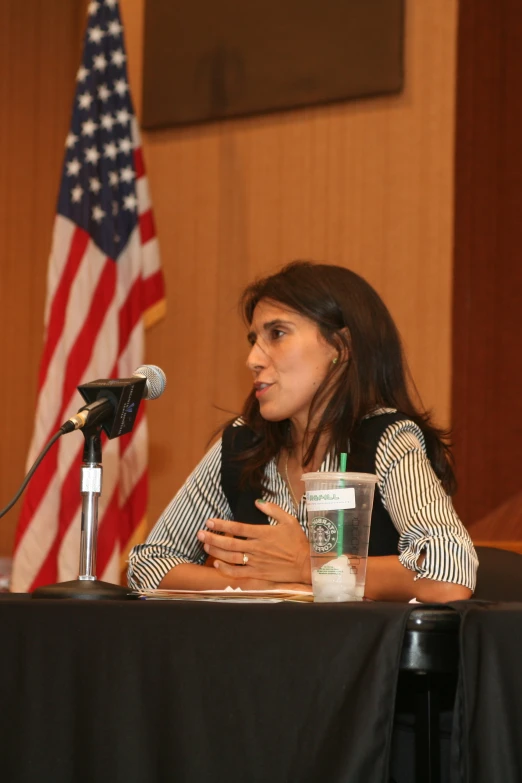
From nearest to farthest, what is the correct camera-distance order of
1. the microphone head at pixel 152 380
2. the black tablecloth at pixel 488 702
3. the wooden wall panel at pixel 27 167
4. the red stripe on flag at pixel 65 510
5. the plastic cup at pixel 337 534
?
the black tablecloth at pixel 488 702, the plastic cup at pixel 337 534, the microphone head at pixel 152 380, the red stripe on flag at pixel 65 510, the wooden wall panel at pixel 27 167

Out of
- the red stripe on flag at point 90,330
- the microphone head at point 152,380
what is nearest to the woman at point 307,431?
the microphone head at point 152,380

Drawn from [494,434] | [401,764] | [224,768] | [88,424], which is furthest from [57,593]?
[494,434]

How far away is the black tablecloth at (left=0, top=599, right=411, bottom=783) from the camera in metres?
1.02

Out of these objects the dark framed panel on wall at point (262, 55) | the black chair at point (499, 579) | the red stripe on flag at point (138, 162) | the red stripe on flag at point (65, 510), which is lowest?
the red stripe on flag at point (65, 510)

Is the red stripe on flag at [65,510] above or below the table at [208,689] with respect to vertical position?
below

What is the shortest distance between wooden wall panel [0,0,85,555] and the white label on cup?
349cm

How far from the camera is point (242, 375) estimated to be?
4176mm

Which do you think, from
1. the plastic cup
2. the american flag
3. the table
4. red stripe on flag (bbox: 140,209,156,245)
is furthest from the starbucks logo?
red stripe on flag (bbox: 140,209,156,245)

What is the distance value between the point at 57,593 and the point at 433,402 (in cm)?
251

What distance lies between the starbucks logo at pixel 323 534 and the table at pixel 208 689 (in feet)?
0.73

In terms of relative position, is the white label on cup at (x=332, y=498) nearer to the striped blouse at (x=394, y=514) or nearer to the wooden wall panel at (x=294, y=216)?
the striped blouse at (x=394, y=514)

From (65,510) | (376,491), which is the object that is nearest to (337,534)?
(376,491)

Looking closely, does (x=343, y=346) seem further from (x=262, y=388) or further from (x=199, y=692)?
(x=199, y=692)

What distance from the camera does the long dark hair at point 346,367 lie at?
80.7 inches
